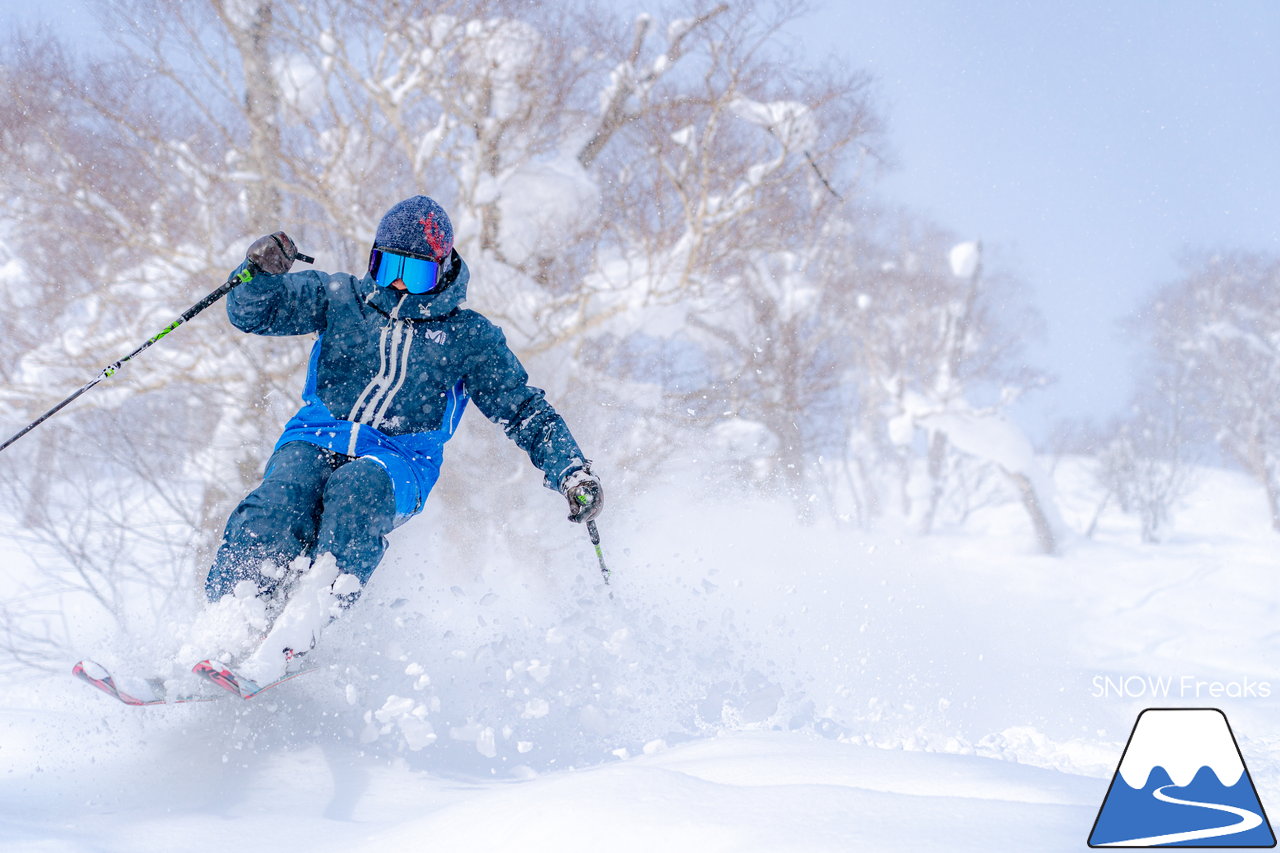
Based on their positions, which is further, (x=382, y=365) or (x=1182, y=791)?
(x=382, y=365)

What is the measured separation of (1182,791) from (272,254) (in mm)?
2862

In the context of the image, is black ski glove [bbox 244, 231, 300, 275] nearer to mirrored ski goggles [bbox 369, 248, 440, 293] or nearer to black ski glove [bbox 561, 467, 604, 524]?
mirrored ski goggles [bbox 369, 248, 440, 293]

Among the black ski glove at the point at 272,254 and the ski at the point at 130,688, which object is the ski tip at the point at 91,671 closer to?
the ski at the point at 130,688

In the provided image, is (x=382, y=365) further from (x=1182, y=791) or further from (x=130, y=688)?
(x=1182, y=791)

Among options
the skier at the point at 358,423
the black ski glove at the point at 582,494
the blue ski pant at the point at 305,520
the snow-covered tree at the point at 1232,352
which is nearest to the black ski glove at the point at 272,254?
the skier at the point at 358,423

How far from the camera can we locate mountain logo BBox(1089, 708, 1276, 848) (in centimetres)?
150

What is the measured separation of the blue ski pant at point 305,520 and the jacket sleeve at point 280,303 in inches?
17.2

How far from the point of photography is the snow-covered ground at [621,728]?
5.31 ft

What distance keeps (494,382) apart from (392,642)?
4.32ft

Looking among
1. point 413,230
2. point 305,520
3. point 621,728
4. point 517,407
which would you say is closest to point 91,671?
point 305,520

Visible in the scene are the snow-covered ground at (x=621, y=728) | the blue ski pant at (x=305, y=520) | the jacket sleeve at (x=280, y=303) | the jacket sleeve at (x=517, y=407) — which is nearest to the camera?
the snow-covered ground at (x=621, y=728)

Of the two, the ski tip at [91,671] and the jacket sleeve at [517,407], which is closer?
the ski tip at [91,671]

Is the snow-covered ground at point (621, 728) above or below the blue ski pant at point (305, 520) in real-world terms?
below

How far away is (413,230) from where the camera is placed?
2.54m
